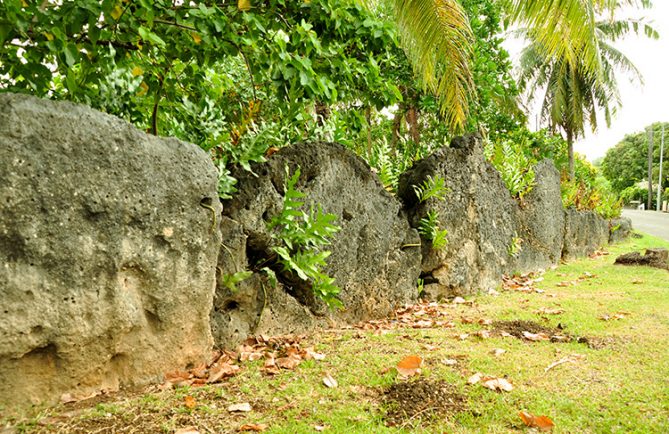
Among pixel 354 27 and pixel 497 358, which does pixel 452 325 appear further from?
pixel 354 27

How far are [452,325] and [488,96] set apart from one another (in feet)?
16.5

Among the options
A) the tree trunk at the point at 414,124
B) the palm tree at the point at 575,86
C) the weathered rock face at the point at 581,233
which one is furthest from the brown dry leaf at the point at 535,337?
the palm tree at the point at 575,86

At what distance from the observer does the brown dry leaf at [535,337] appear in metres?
4.10

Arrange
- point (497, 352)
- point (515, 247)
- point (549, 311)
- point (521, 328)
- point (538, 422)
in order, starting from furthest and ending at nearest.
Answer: point (515, 247) → point (549, 311) → point (521, 328) → point (497, 352) → point (538, 422)

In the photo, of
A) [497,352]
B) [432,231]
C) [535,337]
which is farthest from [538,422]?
[432,231]

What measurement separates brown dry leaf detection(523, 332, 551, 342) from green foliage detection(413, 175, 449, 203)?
215cm

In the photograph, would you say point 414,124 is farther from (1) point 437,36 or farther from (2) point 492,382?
(2) point 492,382

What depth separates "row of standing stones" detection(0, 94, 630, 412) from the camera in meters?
2.39

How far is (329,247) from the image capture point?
442cm

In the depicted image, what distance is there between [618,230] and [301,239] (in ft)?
48.6

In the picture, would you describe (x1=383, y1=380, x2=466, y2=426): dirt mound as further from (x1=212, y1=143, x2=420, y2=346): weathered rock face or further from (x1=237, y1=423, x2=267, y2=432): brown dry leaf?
(x1=212, y1=143, x2=420, y2=346): weathered rock face

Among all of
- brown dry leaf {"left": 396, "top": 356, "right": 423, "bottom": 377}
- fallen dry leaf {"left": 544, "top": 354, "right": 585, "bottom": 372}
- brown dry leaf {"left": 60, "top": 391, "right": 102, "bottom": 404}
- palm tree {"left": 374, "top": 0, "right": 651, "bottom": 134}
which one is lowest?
fallen dry leaf {"left": 544, "top": 354, "right": 585, "bottom": 372}

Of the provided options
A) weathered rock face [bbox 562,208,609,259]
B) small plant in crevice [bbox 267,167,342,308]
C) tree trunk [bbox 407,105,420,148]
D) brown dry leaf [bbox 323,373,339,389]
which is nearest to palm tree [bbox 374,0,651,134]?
small plant in crevice [bbox 267,167,342,308]

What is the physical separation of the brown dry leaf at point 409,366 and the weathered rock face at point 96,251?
1287 millimetres
